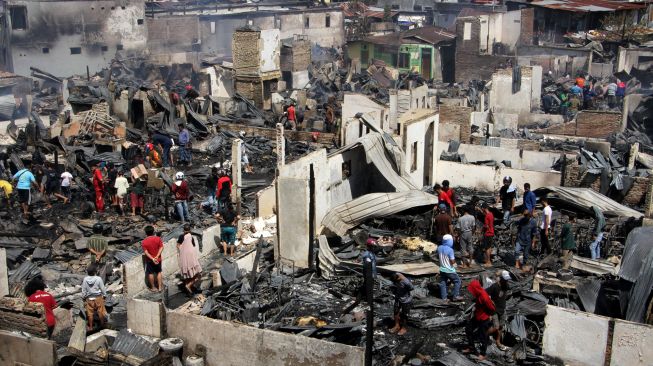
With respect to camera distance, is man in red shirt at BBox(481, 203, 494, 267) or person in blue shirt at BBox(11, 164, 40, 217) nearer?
man in red shirt at BBox(481, 203, 494, 267)

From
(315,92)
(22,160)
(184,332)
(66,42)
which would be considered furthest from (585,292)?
(66,42)

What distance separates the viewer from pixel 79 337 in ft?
36.6

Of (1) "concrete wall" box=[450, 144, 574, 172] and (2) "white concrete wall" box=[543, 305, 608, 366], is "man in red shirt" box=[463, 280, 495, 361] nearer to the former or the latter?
(2) "white concrete wall" box=[543, 305, 608, 366]

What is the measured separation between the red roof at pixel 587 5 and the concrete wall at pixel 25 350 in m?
35.4

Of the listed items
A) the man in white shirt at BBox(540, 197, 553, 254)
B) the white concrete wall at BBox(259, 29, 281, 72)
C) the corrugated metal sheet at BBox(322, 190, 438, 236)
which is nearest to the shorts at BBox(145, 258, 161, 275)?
the corrugated metal sheet at BBox(322, 190, 438, 236)

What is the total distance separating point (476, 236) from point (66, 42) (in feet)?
126

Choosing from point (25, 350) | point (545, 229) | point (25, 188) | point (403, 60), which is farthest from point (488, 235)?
point (403, 60)

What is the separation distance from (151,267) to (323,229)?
137 inches

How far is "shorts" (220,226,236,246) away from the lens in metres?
14.7

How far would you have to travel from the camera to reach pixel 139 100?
2450 cm

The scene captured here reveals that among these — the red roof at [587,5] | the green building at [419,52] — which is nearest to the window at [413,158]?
the green building at [419,52]

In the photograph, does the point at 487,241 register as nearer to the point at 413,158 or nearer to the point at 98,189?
the point at 413,158

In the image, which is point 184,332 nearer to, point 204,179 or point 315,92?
point 204,179

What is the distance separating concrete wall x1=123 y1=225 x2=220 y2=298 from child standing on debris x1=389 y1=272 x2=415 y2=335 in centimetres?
363
